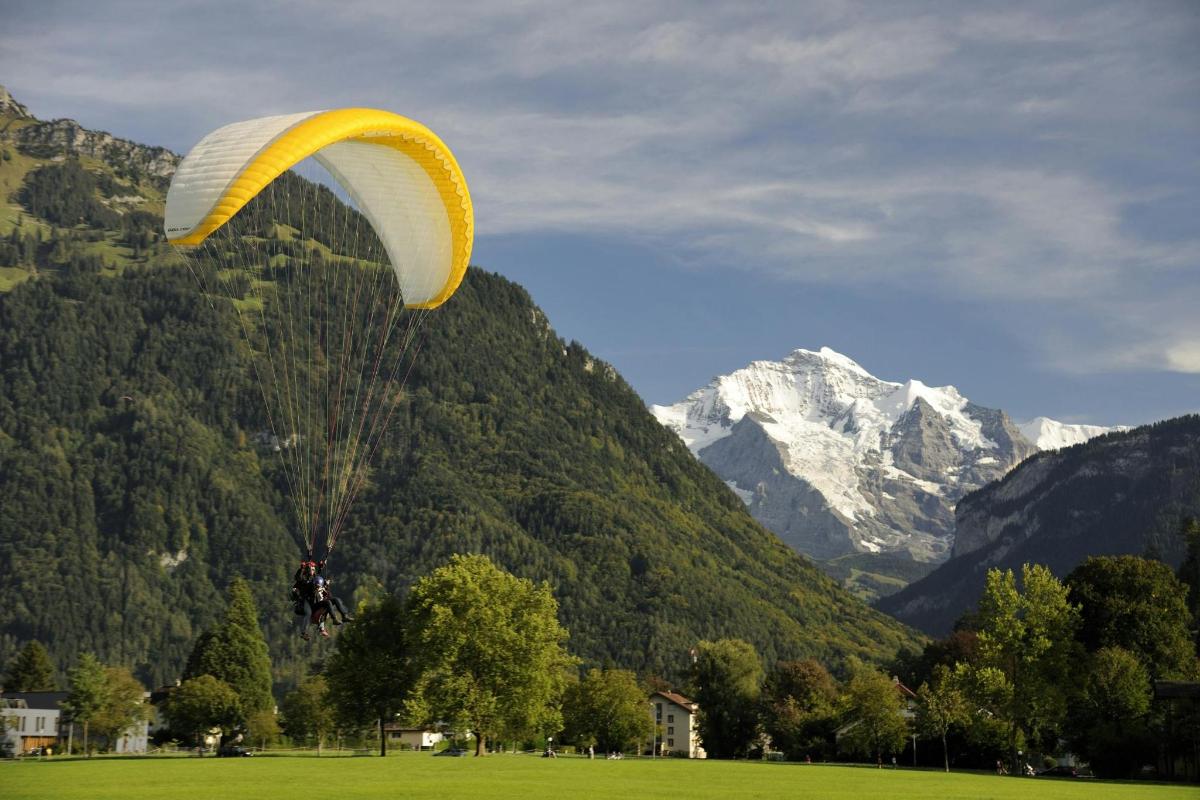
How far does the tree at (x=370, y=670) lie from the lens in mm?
72375

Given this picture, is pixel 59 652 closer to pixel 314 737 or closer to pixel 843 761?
pixel 314 737

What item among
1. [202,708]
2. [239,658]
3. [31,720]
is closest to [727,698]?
[239,658]

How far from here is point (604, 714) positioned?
9631cm

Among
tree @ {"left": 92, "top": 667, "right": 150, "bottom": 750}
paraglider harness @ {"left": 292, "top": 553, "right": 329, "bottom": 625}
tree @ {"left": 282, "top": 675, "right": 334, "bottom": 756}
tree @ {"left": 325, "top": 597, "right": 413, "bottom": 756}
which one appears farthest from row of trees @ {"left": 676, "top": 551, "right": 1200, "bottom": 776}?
tree @ {"left": 92, "top": 667, "right": 150, "bottom": 750}

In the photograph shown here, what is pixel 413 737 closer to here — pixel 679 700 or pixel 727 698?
pixel 679 700

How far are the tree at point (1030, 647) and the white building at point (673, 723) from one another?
64688 mm

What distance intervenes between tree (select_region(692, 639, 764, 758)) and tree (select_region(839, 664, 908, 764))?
17.5 metres

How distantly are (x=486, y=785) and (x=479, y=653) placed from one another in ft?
97.7

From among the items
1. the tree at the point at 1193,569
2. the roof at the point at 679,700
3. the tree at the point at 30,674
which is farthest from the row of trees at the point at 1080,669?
the tree at the point at 30,674

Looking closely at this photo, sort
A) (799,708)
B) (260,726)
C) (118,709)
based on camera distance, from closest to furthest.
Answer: (260,726) < (118,709) < (799,708)

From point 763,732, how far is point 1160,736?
1691 inches

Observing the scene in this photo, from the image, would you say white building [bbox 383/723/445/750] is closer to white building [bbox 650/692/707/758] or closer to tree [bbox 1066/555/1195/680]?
white building [bbox 650/692/707/758]

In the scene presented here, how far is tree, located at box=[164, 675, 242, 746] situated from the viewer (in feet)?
261

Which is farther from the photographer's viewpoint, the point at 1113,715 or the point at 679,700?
the point at 679,700
